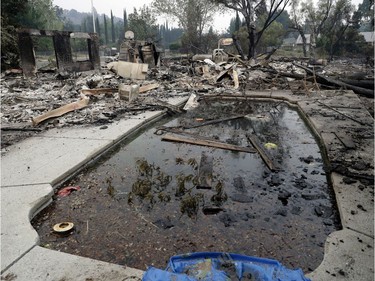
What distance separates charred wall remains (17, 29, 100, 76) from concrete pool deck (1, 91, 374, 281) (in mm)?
9914

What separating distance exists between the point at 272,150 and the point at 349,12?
3898 centimetres

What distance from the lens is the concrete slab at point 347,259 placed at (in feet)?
6.64

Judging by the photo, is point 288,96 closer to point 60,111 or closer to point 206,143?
point 206,143

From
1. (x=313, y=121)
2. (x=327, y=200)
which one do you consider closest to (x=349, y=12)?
(x=313, y=121)

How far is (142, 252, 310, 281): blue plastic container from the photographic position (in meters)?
1.84

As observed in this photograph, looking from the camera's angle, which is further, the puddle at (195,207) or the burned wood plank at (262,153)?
the burned wood plank at (262,153)

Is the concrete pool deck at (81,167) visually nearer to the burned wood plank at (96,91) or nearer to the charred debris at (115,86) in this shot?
the charred debris at (115,86)

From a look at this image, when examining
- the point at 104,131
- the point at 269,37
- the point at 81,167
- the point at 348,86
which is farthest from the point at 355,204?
the point at 269,37

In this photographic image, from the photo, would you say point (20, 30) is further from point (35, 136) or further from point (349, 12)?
point (349, 12)

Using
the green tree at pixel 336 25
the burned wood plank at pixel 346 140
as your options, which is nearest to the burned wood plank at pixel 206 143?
the burned wood plank at pixel 346 140

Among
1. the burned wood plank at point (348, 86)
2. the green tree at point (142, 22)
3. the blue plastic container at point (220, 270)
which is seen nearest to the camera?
the blue plastic container at point (220, 270)

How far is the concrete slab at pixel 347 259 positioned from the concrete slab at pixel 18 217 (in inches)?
92.3

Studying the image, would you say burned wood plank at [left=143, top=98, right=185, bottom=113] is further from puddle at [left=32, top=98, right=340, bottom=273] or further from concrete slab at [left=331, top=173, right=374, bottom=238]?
concrete slab at [left=331, top=173, right=374, bottom=238]

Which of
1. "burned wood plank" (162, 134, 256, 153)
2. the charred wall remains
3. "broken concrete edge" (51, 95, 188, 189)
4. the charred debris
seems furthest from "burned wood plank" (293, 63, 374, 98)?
the charred wall remains
